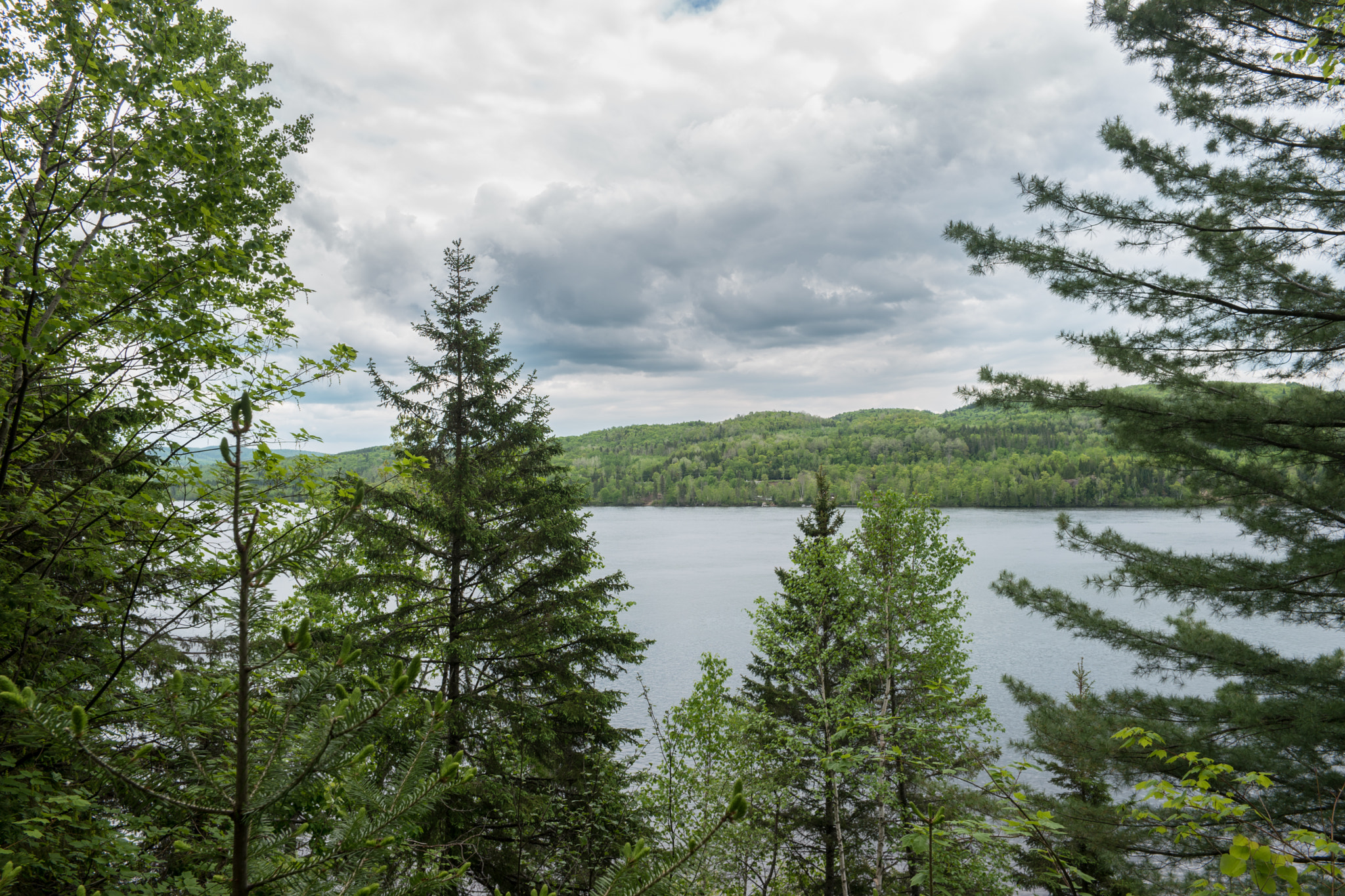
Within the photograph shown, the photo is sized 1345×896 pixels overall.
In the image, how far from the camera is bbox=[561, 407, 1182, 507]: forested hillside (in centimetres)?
8488

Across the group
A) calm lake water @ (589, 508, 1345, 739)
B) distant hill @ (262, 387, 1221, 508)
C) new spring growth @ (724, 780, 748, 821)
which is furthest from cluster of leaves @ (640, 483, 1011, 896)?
distant hill @ (262, 387, 1221, 508)

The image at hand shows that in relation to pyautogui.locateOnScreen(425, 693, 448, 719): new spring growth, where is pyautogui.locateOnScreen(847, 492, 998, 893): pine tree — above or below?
below

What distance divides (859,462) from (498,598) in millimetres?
119757

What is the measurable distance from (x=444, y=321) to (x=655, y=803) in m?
8.75

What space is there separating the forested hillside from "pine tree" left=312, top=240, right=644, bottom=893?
4919 centimetres

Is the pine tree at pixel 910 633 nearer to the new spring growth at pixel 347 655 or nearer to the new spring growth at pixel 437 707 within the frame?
the new spring growth at pixel 437 707

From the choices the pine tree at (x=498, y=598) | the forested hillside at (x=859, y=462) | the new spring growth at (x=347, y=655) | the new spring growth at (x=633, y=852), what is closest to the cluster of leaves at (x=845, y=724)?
the pine tree at (x=498, y=598)

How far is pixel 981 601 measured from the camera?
34594 mm

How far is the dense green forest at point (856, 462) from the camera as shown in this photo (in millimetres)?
84875

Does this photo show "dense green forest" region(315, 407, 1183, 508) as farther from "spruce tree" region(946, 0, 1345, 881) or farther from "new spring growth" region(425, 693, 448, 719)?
"new spring growth" region(425, 693, 448, 719)

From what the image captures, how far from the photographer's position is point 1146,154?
591cm

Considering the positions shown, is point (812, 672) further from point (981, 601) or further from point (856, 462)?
point (856, 462)

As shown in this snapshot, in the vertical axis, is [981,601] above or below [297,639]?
below

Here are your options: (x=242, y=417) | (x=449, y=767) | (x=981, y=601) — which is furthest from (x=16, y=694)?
(x=981, y=601)
